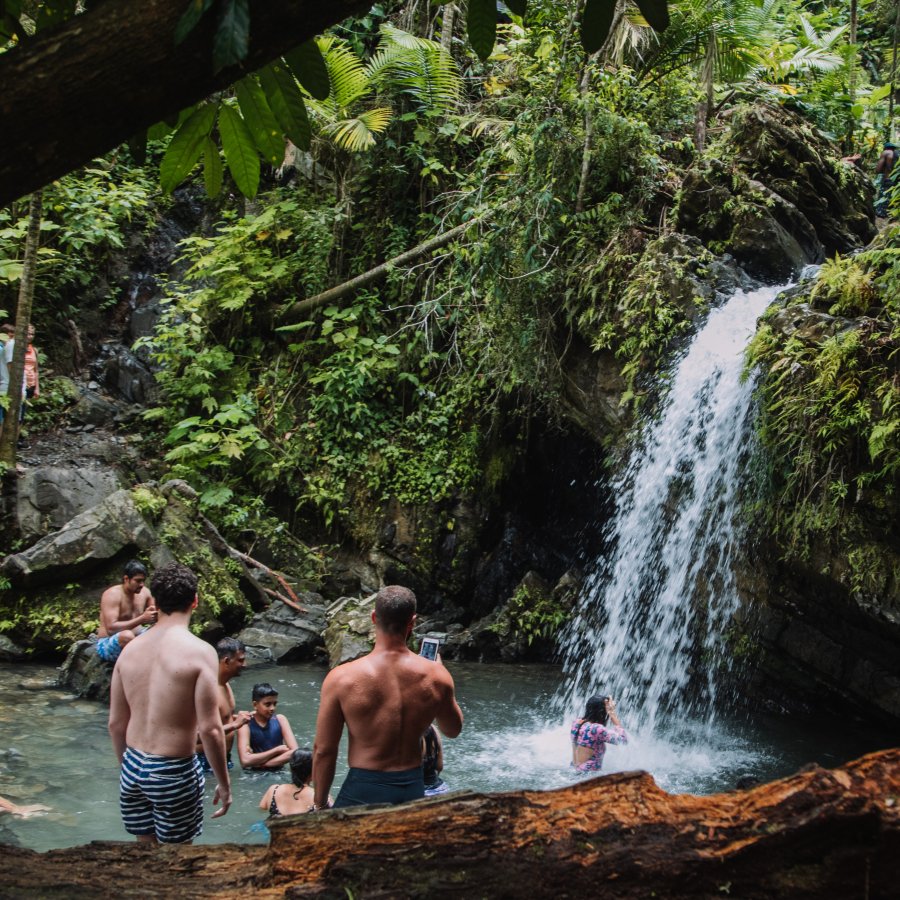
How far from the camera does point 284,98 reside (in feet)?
7.75

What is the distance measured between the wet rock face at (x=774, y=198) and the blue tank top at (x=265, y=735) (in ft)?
24.5

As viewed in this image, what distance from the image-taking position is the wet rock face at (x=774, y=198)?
10.6m

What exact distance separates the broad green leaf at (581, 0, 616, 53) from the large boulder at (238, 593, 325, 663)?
31.2ft

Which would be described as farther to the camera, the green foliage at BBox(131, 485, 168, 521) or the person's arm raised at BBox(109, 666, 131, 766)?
the green foliage at BBox(131, 485, 168, 521)

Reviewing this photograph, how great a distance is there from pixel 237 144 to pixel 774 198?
31.5 feet

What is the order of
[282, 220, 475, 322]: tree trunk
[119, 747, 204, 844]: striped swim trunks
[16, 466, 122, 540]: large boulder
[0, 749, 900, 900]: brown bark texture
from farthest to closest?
[282, 220, 475, 322]: tree trunk < [16, 466, 122, 540]: large boulder < [119, 747, 204, 844]: striped swim trunks < [0, 749, 900, 900]: brown bark texture

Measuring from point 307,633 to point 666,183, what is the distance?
7357mm

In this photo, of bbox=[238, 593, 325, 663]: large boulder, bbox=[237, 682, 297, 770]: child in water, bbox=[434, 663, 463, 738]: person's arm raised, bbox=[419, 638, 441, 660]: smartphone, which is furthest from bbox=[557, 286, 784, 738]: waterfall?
bbox=[434, 663, 463, 738]: person's arm raised

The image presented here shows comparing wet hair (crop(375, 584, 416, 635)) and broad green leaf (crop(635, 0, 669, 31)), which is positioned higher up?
broad green leaf (crop(635, 0, 669, 31))

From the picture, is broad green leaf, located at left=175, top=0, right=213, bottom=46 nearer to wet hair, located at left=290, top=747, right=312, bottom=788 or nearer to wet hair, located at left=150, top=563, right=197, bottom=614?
wet hair, located at left=150, top=563, right=197, bottom=614

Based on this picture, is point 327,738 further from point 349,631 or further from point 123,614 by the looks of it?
point 349,631

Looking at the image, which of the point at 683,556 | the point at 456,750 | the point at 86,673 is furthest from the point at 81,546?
the point at 683,556

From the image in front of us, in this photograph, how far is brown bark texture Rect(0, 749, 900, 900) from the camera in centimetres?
204

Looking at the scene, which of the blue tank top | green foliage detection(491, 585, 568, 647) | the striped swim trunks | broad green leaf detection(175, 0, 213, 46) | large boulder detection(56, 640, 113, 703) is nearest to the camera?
broad green leaf detection(175, 0, 213, 46)
